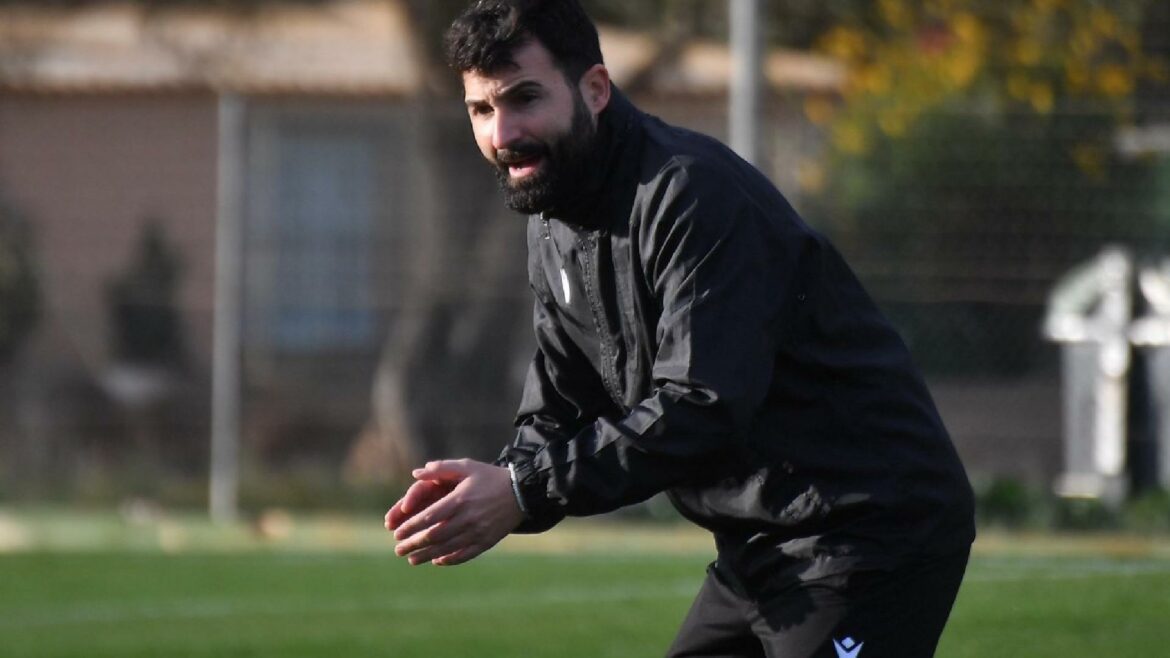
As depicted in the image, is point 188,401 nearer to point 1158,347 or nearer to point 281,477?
point 281,477

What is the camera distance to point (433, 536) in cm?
350

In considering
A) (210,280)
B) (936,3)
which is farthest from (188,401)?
(936,3)

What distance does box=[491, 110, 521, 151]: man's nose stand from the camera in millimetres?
3693

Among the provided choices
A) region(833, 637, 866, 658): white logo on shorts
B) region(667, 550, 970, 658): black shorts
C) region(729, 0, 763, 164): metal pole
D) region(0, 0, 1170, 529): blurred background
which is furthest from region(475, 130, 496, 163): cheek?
region(0, 0, 1170, 529): blurred background

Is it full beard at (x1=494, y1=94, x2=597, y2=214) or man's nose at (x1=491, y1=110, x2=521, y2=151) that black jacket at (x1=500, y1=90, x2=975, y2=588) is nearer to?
full beard at (x1=494, y1=94, x2=597, y2=214)

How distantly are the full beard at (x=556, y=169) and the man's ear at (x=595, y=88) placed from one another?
0.9 inches

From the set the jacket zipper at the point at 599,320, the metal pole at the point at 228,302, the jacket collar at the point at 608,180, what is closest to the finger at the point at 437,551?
the jacket zipper at the point at 599,320

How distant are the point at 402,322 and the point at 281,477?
1.28 m

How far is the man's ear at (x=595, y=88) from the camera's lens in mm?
3793

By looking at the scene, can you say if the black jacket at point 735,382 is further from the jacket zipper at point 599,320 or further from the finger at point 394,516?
the finger at point 394,516

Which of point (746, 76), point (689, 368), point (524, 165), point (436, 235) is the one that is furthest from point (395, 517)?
point (436, 235)

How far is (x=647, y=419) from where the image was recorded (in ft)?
11.6

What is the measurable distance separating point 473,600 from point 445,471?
17.9ft

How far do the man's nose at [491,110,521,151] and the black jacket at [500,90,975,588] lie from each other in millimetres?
182
